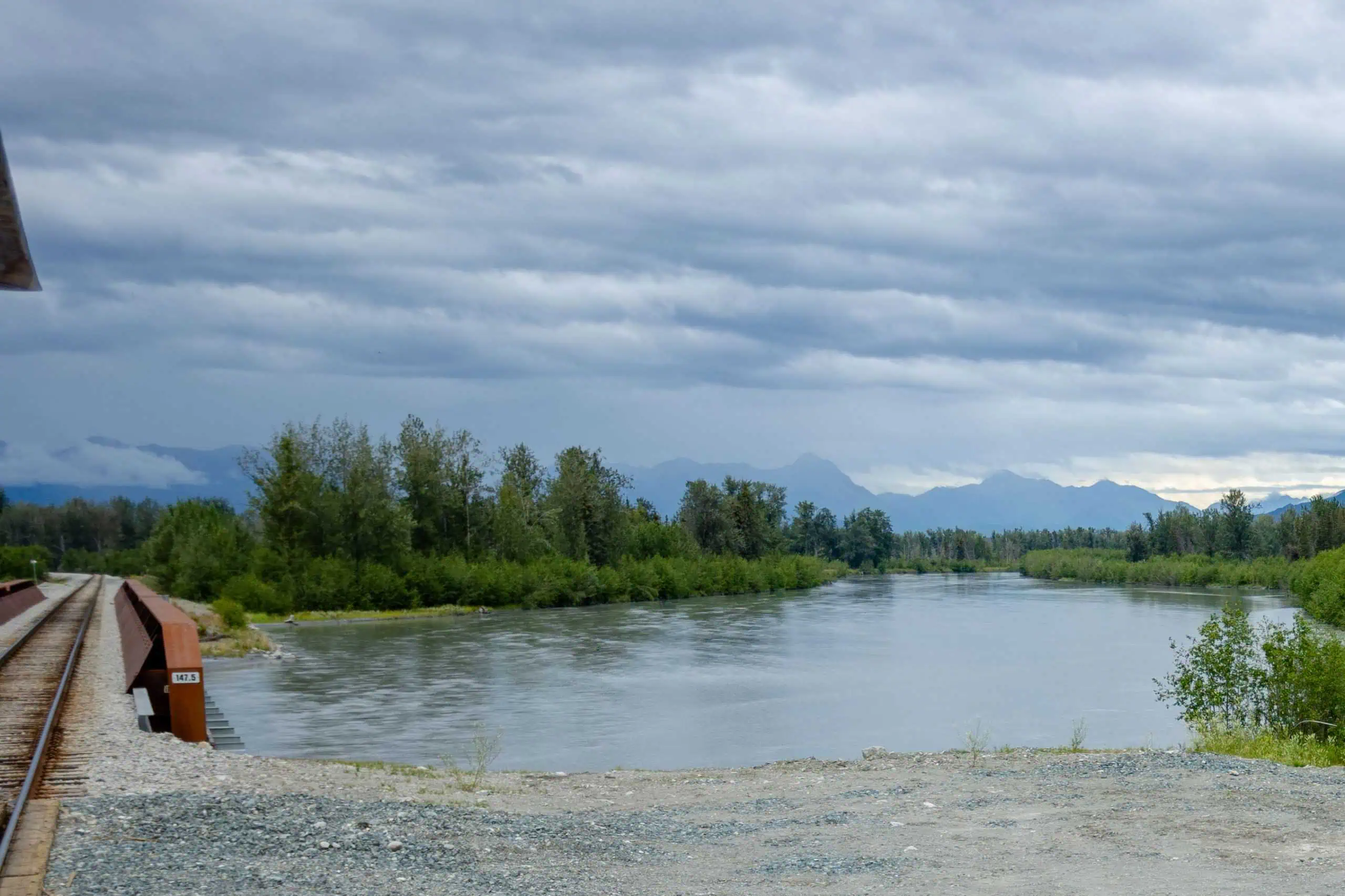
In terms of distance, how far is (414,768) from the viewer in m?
16.7

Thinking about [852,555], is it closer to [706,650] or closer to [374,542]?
[374,542]

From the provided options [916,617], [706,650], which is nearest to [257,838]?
[706,650]

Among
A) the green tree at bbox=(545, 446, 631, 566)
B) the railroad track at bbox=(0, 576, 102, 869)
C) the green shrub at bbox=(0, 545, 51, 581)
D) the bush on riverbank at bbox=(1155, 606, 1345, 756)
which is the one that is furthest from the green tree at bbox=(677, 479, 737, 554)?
the bush on riverbank at bbox=(1155, 606, 1345, 756)

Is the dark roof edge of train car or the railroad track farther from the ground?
the dark roof edge of train car

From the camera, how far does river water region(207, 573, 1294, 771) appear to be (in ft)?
80.1

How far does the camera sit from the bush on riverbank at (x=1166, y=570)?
352 ft

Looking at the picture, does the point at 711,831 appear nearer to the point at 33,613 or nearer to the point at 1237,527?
the point at 33,613

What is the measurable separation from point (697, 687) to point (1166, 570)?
97.9 metres

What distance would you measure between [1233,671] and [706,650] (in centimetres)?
2909

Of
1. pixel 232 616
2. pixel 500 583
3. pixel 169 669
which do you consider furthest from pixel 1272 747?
pixel 500 583

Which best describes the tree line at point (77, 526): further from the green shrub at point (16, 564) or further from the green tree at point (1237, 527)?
the green tree at point (1237, 527)

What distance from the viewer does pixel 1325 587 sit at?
64.5 meters

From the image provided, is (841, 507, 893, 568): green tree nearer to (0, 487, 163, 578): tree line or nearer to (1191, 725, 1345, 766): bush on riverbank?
(0, 487, 163, 578): tree line

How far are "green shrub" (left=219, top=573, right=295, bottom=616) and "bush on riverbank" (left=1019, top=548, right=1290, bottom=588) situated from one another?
7990 cm
